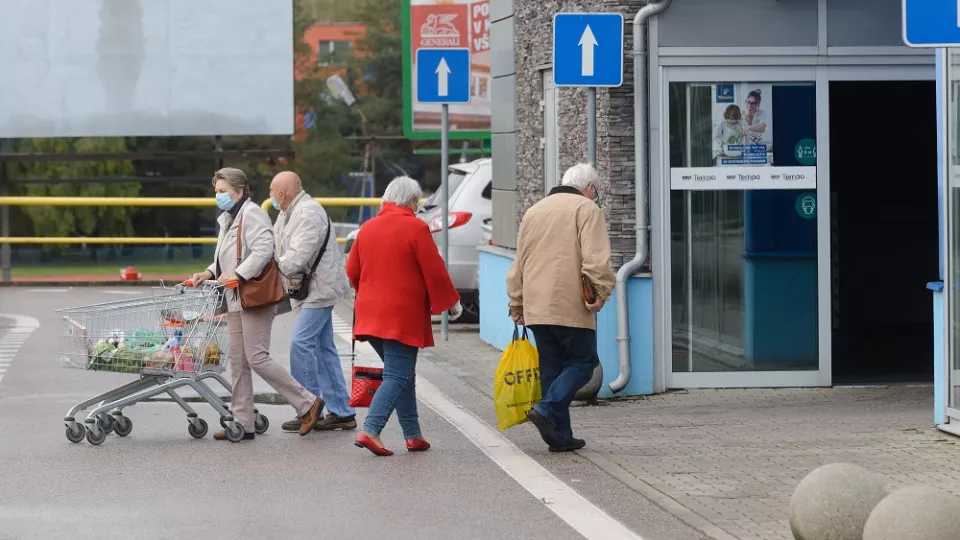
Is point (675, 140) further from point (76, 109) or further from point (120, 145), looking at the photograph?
point (120, 145)

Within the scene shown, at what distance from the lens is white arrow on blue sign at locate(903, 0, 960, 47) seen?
7438 millimetres

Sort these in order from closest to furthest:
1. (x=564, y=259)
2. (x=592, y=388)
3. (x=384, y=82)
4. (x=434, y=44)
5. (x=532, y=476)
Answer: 1. (x=532, y=476)
2. (x=564, y=259)
3. (x=592, y=388)
4. (x=434, y=44)
5. (x=384, y=82)

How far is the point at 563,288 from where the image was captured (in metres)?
9.73

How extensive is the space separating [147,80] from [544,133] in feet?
52.2

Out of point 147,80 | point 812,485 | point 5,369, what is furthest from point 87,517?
point 147,80

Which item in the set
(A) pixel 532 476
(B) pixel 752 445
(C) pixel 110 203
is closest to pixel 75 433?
(A) pixel 532 476

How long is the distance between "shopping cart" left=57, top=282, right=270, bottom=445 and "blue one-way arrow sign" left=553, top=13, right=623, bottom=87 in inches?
112

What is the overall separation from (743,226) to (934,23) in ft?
16.1

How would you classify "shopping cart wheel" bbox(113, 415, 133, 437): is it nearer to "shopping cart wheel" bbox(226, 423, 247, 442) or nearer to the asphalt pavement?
the asphalt pavement

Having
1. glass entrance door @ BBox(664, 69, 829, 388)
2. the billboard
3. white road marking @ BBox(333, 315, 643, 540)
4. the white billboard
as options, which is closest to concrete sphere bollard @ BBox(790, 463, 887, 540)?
white road marking @ BBox(333, 315, 643, 540)

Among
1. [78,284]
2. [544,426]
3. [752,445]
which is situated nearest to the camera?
[544,426]

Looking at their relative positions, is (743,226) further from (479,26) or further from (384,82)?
(384,82)

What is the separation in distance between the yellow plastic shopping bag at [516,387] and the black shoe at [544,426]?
0.22 m

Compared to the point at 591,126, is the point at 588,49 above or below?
above
